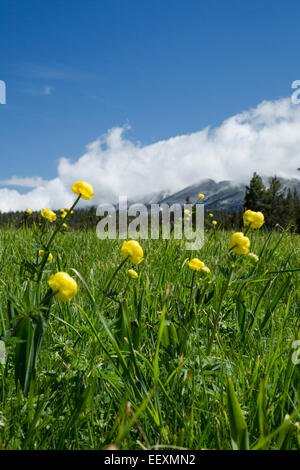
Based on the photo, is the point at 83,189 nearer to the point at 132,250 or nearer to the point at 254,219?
the point at 132,250

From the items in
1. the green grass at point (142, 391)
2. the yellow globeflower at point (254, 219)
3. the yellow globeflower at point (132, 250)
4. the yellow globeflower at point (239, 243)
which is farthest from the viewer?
the yellow globeflower at point (254, 219)

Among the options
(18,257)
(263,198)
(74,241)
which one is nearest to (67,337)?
(18,257)

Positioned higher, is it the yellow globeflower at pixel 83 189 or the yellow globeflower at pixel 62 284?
the yellow globeflower at pixel 83 189

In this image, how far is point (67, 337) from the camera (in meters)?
1.50

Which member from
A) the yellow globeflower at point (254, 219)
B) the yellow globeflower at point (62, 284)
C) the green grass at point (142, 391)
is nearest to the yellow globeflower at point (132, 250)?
the green grass at point (142, 391)

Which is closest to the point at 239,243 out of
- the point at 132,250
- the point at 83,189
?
the point at 132,250

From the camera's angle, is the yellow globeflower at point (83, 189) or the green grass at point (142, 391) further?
the yellow globeflower at point (83, 189)

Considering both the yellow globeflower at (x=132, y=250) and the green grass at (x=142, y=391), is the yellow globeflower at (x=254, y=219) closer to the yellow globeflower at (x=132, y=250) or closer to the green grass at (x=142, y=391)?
the green grass at (x=142, y=391)

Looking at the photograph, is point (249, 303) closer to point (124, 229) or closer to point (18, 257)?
point (18, 257)

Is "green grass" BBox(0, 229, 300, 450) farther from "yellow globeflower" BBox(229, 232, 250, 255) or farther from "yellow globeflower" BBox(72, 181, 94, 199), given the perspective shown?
"yellow globeflower" BBox(72, 181, 94, 199)

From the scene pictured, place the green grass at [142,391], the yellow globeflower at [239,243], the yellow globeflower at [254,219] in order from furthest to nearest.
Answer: the yellow globeflower at [254,219] < the yellow globeflower at [239,243] < the green grass at [142,391]

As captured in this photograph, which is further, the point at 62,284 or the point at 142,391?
the point at 142,391

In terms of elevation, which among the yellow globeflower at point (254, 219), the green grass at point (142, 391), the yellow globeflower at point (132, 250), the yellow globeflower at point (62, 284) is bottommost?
the green grass at point (142, 391)
